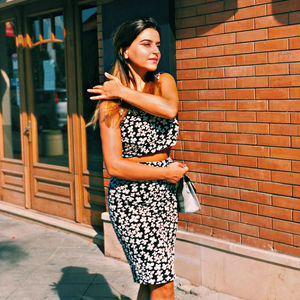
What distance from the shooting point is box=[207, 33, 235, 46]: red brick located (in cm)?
396

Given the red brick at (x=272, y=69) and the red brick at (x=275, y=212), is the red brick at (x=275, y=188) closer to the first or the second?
the red brick at (x=275, y=212)

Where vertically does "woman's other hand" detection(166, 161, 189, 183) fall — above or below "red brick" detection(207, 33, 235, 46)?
below

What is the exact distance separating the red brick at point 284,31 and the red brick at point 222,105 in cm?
63

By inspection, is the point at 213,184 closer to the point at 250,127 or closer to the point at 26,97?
the point at 250,127

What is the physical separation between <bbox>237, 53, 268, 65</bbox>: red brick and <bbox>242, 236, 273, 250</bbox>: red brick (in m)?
1.44

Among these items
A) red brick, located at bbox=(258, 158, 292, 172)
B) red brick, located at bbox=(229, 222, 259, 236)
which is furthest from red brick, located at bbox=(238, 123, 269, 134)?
red brick, located at bbox=(229, 222, 259, 236)

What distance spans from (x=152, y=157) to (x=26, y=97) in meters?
4.31

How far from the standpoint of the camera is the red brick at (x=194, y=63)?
164 inches

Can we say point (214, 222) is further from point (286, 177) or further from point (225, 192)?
point (286, 177)

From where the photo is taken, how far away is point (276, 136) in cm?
374

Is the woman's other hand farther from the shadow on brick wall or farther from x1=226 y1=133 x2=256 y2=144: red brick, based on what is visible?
the shadow on brick wall

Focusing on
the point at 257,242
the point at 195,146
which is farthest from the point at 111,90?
the point at 257,242

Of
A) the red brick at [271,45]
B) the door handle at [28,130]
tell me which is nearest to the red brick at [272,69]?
the red brick at [271,45]

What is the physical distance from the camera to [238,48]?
3.92m
